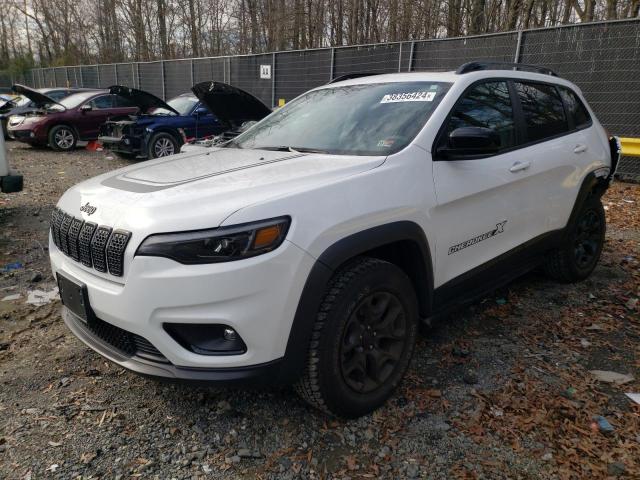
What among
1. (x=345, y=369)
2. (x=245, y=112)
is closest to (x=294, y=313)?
(x=345, y=369)

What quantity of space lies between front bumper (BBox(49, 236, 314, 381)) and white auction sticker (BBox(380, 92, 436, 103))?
1456 millimetres

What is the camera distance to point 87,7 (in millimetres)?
32781

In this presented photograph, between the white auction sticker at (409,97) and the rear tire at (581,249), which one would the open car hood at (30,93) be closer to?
the white auction sticker at (409,97)

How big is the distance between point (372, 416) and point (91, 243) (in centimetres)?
164

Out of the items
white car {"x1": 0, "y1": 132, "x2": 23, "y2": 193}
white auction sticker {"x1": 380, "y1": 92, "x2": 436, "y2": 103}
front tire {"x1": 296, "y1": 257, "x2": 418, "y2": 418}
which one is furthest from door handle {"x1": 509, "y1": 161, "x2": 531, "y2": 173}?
white car {"x1": 0, "y1": 132, "x2": 23, "y2": 193}

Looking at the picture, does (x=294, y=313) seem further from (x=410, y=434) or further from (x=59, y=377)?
(x=59, y=377)

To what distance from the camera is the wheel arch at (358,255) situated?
2.10 metres

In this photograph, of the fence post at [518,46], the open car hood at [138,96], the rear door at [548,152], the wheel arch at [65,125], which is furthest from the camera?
the wheel arch at [65,125]

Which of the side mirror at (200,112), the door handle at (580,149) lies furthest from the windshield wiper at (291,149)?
the side mirror at (200,112)

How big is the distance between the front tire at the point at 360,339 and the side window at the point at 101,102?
12658 millimetres

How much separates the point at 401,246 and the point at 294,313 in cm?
81

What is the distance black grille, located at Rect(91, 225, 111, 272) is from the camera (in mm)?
2170

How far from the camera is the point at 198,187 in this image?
90.2 inches

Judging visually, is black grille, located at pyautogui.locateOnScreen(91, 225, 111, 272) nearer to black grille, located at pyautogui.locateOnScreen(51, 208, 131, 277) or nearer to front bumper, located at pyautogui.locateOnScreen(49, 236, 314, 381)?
black grille, located at pyautogui.locateOnScreen(51, 208, 131, 277)
